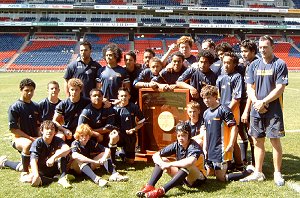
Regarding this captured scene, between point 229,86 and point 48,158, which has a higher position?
point 229,86

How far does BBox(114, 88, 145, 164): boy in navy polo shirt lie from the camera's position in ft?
21.6

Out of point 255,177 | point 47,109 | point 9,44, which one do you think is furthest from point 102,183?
point 9,44

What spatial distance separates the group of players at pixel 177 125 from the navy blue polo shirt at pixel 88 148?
0.02m

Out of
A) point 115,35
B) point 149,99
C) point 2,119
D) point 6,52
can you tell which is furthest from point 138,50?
point 149,99

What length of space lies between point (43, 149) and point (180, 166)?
2.24 metres

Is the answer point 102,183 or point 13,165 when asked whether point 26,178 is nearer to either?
point 13,165

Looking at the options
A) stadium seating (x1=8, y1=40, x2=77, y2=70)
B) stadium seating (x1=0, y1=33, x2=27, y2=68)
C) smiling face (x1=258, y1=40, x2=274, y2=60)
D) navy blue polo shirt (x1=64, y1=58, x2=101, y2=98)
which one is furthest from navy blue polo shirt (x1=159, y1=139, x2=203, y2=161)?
stadium seating (x1=0, y1=33, x2=27, y2=68)

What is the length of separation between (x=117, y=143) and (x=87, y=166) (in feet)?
3.53

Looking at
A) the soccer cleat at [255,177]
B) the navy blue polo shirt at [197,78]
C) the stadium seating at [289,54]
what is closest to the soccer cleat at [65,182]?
the navy blue polo shirt at [197,78]

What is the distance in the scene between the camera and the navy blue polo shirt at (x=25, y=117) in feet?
20.1

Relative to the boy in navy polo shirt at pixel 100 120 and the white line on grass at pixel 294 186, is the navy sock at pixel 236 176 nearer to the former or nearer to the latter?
the white line on grass at pixel 294 186

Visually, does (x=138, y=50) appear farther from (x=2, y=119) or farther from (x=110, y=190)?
(x=110, y=190)

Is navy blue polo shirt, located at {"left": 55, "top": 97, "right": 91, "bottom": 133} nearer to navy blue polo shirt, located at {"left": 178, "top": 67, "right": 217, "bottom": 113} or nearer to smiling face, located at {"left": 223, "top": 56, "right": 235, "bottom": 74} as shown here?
navy blue polo shirt, located at {"left": 178, "top": 67, "right": 217, "bottom": 113}

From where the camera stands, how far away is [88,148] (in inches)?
237
